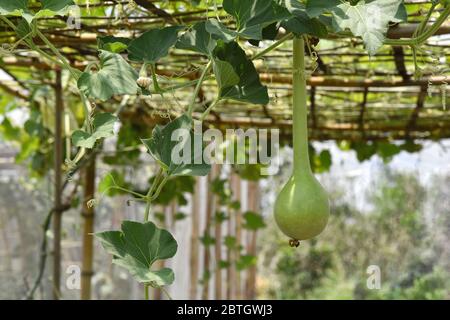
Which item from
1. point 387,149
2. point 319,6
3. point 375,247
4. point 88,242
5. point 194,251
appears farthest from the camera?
point 375,247

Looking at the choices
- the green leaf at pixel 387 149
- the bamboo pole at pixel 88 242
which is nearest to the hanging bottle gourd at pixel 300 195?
the bamboo pole at pixel 88 242

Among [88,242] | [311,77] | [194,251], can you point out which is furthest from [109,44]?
[194,251]

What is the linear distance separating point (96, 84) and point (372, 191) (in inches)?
280

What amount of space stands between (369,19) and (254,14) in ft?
0.34

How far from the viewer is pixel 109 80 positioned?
2.21 feet

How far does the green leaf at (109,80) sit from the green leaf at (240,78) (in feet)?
0.28

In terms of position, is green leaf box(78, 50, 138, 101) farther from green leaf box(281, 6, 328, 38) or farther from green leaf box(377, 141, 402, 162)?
green leaf box(377, 141, 402, 162)

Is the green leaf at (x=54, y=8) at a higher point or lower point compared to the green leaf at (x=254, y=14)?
higher

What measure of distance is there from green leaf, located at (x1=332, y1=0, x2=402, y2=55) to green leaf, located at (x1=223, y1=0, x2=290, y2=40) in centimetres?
5

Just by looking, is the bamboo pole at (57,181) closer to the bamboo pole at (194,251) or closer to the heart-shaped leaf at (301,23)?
the heart-shaped leaf at (301,23)

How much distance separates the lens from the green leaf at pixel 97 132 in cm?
69

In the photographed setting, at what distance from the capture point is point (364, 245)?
7.52 meters

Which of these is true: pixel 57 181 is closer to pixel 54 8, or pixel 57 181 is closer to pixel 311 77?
pixel 311 77
